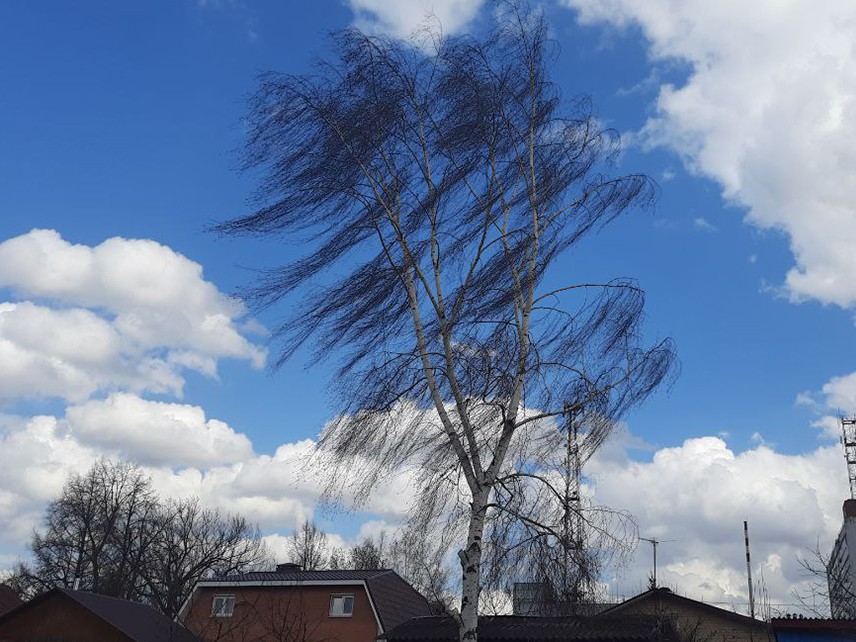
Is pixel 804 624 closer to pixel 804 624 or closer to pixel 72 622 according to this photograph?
pixel 804 624

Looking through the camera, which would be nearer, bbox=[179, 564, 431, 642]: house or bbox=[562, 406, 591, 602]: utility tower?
bbox=[562, 406, 591, 602]: utility tower

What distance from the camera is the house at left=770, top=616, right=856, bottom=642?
23.0 metres

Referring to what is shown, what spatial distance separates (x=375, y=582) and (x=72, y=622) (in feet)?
35.4

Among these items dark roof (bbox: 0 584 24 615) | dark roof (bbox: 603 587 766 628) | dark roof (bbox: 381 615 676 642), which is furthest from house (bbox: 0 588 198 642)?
dark roof (bbox: 603 587 766 628)

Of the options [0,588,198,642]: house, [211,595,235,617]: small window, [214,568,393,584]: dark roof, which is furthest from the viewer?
[211,595,235,617]: small window

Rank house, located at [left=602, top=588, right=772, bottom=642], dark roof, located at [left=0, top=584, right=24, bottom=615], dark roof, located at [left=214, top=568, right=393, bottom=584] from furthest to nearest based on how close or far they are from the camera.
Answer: dark roof, located at [left=0, top=584, right=24, bottom=615] < dark roof, located at [left=214, top=568, right=393, bottom=584] < house, located at [left=602, top=588, right=772, bottom=642]

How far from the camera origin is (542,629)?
18.2 metres

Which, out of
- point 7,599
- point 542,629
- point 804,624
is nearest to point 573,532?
point 542,629

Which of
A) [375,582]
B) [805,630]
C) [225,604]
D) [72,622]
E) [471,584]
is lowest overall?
[72,622]

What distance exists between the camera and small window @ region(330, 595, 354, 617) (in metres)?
29.8

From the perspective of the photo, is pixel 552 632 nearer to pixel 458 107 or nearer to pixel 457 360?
pixel 457 360

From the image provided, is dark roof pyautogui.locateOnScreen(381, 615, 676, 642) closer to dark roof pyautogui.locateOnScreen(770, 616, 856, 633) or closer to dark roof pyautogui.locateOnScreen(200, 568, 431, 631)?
dark roof pyautogui.locateOnScreen(770, 616, 856, 633)

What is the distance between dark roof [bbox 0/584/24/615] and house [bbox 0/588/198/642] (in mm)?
12707

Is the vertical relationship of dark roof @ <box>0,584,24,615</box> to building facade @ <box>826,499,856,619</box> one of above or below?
below
